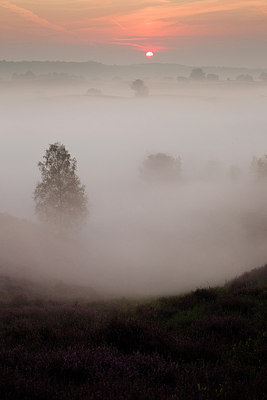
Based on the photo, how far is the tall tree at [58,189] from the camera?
39.2 metres

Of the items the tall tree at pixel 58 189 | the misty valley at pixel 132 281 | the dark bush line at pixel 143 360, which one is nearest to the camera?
the dark bush line at pixel 143 360

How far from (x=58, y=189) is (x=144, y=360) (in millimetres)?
35224

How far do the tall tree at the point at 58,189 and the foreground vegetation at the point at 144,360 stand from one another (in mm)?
30421

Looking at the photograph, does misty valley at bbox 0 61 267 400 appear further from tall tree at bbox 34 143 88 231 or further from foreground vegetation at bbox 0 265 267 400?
tall tree at bbox 34 143 88 231

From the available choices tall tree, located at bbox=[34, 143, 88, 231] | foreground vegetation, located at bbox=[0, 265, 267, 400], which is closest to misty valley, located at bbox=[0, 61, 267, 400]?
foreground vegetation, located at bbox=[0, 265, 267, 400]

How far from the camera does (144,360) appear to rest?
19.9 ft

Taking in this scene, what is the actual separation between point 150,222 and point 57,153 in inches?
986

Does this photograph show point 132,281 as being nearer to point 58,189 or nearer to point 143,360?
point 58,189

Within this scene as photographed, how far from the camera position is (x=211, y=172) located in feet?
319

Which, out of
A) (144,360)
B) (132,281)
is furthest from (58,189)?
(144,360)

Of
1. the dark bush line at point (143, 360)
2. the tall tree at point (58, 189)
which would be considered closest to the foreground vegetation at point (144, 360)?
the dark bush line at point (143, 360)

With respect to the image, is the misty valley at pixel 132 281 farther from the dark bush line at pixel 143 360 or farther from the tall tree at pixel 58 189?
the tall tree at pixel 58 189

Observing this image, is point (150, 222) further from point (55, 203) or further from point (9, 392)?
point (9, 392)

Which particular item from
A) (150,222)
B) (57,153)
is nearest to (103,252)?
(57,153)
